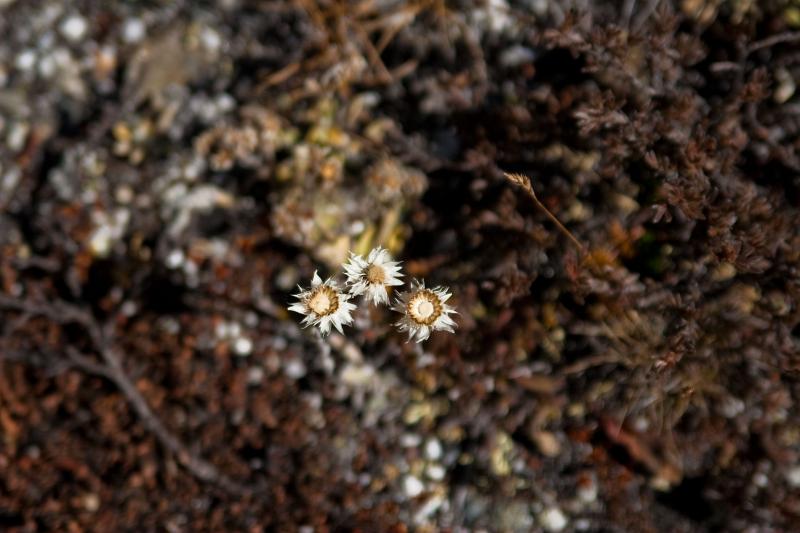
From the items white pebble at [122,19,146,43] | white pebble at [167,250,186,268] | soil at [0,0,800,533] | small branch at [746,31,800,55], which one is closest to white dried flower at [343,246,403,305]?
soil at [0,0,800,533]

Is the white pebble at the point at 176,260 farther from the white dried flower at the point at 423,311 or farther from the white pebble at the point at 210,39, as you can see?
the white dried flower at the point at 423,311

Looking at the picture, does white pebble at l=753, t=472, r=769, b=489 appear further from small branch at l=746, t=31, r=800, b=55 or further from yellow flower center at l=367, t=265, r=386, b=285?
yellow flower center at l=367, t=265, r=386, b=285

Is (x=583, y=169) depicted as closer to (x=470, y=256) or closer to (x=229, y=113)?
(x=470, y=256)

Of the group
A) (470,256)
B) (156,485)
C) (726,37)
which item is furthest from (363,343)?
(726,37)

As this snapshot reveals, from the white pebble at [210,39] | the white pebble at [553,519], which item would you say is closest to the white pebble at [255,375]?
the white pebble at [553,519]

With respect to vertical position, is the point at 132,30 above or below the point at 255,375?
above

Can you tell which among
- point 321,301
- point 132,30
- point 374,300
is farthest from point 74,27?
point 374,300

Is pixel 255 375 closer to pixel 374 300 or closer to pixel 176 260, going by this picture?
pixel 176 260
